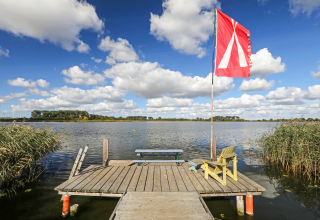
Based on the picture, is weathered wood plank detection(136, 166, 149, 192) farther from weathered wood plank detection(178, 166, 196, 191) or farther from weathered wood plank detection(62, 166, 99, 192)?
weathered wood plank detection(62, 166, 99, 192)

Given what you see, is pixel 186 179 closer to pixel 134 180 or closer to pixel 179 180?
pixel 179 180

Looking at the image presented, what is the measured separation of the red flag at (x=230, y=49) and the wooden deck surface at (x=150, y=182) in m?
5.98

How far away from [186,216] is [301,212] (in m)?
5.46

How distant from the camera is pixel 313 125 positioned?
10.6 meters

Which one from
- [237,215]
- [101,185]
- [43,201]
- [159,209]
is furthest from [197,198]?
[43,201]

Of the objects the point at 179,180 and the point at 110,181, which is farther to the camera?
the point at 179,180

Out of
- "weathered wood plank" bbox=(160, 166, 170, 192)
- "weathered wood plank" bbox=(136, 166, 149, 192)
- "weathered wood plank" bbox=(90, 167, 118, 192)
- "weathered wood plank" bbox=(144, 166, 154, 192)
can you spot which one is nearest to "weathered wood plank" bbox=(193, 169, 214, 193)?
"weathered wood plank" bbox=(160, 166, 170, 192)

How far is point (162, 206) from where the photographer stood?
436cm

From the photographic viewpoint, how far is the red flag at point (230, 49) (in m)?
9.37

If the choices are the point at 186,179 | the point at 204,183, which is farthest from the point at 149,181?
the point at 204,183

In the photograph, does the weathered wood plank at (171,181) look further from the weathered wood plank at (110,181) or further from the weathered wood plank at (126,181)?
the weathered wood plank at (110,181)

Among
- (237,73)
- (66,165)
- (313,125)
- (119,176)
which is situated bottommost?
(66,165)

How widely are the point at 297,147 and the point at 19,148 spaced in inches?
633

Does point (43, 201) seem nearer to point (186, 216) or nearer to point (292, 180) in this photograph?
point (186, 216)
